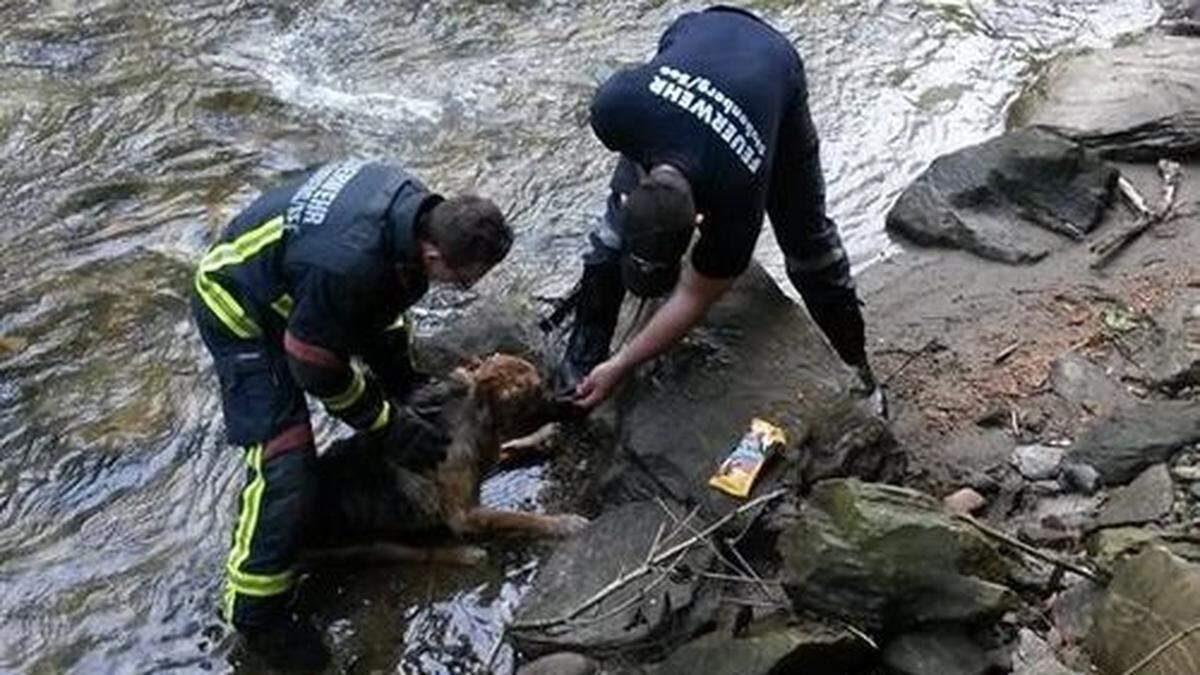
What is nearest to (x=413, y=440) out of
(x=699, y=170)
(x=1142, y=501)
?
(x=699, y=170)

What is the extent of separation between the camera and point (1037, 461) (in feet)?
18.6

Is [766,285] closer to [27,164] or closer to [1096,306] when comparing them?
[1096,306]

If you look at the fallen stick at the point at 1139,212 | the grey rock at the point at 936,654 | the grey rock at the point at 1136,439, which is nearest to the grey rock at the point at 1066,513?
the grey rock at the point at 1136,439

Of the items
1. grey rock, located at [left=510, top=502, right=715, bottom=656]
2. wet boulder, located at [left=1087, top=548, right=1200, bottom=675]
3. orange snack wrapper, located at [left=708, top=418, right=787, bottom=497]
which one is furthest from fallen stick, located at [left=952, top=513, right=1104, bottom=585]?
grey rock, located at [left=510, top=502, right=715, bottom=656]

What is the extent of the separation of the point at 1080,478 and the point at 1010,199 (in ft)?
8.34

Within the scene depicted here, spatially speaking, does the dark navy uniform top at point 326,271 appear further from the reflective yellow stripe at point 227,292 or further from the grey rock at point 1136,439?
the grey rock at point 1136,439

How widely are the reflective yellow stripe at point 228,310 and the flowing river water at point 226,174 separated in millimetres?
1165

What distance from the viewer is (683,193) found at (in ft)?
15.4

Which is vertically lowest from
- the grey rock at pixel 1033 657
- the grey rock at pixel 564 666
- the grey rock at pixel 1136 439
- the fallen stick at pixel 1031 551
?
the grey rock at pixel 564 666

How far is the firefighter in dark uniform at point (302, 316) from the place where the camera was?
4.68 meters

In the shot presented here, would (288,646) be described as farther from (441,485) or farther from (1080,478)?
(1080,478)

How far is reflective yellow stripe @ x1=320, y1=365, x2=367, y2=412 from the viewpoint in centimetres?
→ 497

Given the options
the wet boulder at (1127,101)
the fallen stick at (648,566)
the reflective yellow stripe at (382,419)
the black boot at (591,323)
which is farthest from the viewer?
the wet boulder at (1127,101)

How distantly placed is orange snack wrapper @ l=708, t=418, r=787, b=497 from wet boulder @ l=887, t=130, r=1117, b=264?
242cm
